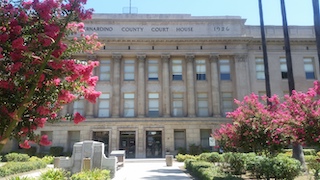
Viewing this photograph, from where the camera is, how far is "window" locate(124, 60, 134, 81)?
132 feet

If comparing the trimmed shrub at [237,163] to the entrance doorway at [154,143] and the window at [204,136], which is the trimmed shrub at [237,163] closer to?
the window at [204,136]

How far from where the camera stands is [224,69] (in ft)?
134

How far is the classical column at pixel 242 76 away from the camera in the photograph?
39.2 metres

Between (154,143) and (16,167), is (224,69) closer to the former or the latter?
(154,143)

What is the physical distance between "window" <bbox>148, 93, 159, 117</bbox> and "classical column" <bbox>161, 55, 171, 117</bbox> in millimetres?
1003

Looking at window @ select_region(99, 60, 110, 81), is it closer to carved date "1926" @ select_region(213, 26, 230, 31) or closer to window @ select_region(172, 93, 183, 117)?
window @ select_region(172, 93, 183, 117)

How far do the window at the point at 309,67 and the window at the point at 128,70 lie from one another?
2376 centimetres

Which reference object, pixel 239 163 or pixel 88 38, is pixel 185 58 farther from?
pixel 88 38

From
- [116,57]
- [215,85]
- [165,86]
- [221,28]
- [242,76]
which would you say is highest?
[221,28]

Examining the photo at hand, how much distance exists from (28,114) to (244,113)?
10690 millimetres

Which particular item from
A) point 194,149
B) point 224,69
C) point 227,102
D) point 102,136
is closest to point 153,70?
point 224,69

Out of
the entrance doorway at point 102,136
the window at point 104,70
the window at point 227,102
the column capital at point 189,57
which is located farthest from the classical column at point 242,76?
the entrance doorway at point 102,136

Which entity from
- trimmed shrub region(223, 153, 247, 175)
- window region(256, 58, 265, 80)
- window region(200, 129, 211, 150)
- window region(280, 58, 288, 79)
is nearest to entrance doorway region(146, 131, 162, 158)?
window region(200, 129, 211, 150)

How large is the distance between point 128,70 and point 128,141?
9.56 meters
